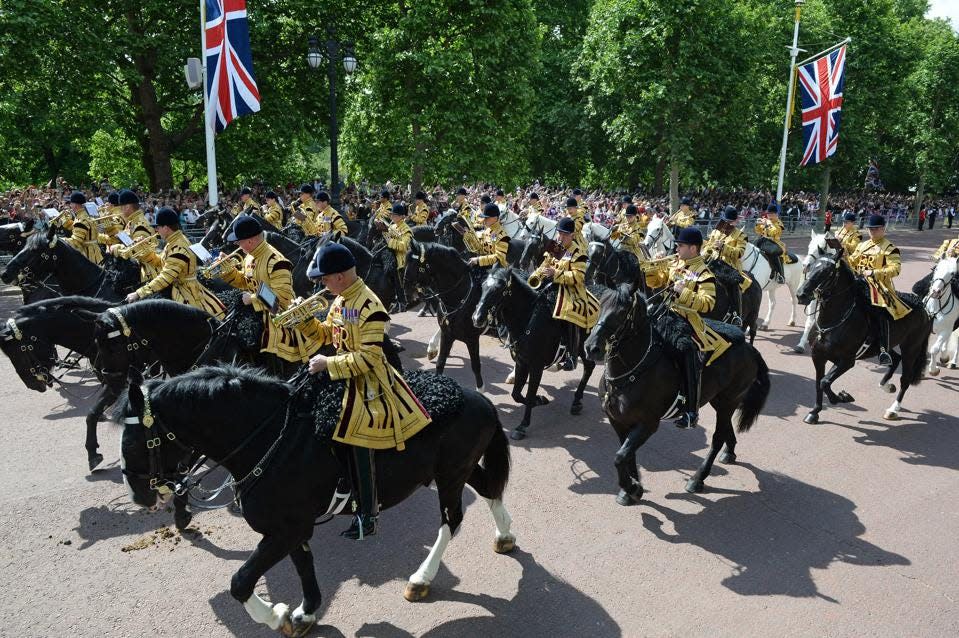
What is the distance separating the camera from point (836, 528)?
686 centimetres

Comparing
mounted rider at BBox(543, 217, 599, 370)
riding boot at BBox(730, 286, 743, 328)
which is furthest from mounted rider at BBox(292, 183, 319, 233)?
riding boot at BBox(730, 286, 743, 328)

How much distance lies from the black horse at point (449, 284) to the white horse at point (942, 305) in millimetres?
7614

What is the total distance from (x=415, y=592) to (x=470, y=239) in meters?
9.67

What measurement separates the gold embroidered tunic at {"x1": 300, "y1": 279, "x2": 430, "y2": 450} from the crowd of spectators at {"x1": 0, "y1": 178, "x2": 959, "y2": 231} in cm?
1683

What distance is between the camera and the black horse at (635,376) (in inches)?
272

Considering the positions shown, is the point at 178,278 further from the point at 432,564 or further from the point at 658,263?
the point at 658,263

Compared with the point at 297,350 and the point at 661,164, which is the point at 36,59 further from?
the point at 661,164

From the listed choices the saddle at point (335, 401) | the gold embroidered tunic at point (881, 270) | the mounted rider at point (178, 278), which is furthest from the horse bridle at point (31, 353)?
the gold embroidered tunic at point (881, 270)

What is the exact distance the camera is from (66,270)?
10359 millimetres

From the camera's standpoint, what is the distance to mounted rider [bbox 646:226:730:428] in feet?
23.7

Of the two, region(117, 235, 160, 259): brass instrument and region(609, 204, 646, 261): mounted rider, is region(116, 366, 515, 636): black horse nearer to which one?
region(117, 235, 160, 259): brass instrument

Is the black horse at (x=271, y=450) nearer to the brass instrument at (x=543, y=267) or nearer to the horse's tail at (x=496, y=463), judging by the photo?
the horse's tail at (x=496, y=463)

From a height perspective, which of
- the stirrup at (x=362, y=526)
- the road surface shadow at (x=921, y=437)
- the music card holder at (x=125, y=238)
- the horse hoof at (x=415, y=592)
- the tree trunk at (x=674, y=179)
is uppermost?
the tree trunk at (x=674, y=179)

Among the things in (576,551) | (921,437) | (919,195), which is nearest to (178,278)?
(576,551)
